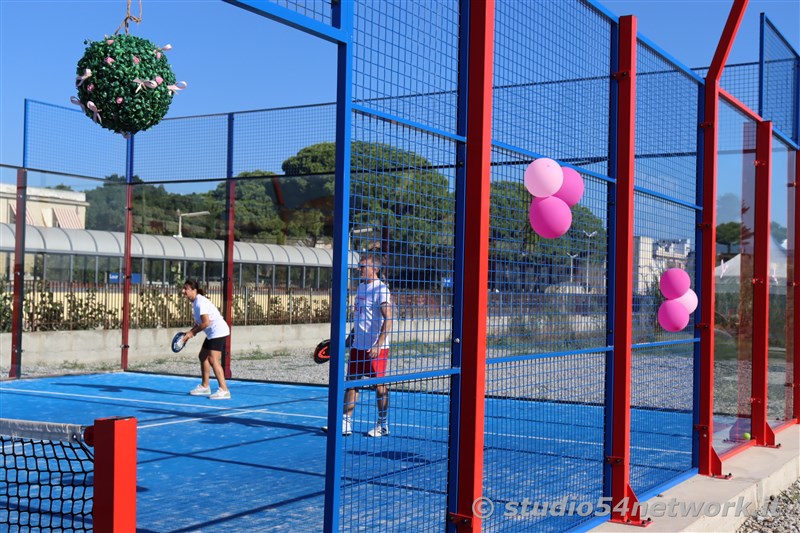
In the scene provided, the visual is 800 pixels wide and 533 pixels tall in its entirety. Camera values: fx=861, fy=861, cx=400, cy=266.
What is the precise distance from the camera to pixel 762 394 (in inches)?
321

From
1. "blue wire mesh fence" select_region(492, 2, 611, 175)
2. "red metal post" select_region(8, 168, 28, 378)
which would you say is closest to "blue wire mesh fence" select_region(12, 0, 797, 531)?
"blue wire mesh fence" select_region(492, 2, 611, 175)

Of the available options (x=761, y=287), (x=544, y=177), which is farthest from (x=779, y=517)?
(x=544, y=177)

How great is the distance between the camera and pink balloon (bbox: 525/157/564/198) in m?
4.50

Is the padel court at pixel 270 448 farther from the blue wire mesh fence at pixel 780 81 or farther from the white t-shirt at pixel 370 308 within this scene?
the blue wire mesh fence at pixel 780 81

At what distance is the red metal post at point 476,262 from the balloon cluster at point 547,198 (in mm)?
576

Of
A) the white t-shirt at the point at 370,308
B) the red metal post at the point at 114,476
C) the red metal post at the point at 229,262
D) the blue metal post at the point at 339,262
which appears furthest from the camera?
the red metal post at the point at 229,262

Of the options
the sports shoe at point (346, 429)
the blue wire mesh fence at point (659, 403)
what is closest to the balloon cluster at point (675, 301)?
the blue wire mesh fence at point (659, 403)

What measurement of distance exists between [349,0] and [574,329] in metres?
2.70

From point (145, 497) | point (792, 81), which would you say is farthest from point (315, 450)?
point (792, 81)

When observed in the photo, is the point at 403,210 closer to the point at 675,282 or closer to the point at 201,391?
the point at 675,282

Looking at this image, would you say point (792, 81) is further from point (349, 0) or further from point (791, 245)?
point (349, 0)

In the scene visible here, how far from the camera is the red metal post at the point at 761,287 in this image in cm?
822

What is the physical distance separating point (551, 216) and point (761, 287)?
4728mm

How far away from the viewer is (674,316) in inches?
248
